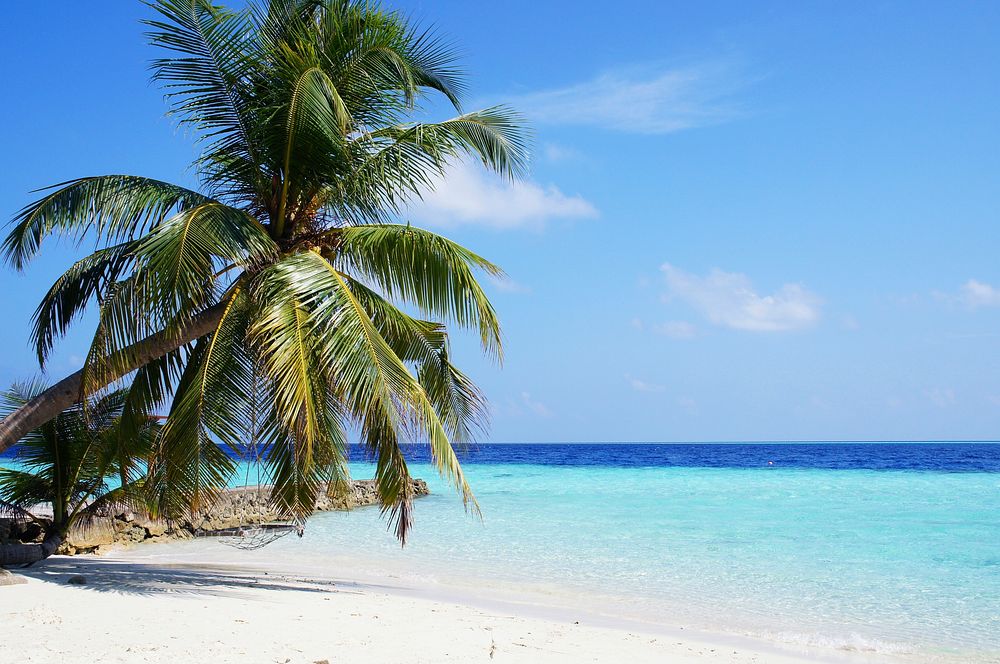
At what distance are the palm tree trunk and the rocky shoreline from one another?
1449 millimetres

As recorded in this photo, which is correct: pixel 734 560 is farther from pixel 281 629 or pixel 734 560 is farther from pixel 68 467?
pixel 68 467

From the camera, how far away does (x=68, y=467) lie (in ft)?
29.3

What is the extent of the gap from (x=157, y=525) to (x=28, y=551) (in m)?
4.88

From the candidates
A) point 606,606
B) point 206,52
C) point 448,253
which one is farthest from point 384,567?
point 206,52

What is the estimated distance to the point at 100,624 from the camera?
5293 millimetres

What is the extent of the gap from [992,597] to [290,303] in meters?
8.12

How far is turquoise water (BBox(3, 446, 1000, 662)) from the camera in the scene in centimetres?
755

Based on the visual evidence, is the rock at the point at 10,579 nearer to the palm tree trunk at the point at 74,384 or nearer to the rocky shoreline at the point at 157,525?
the palm tree trunk at the point at 74,384

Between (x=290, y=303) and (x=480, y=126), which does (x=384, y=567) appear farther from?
(x=480, y=126)

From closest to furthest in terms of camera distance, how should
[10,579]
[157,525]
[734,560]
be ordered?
[10,579] < [734,560] < [157,525]

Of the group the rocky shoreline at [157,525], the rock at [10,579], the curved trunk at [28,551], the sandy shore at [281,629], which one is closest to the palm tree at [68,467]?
the curved trunk at [28,551]

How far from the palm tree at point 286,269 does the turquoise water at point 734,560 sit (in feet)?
9.35

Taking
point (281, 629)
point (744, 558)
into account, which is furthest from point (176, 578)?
point (744, 558)

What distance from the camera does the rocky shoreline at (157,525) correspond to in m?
9.49
